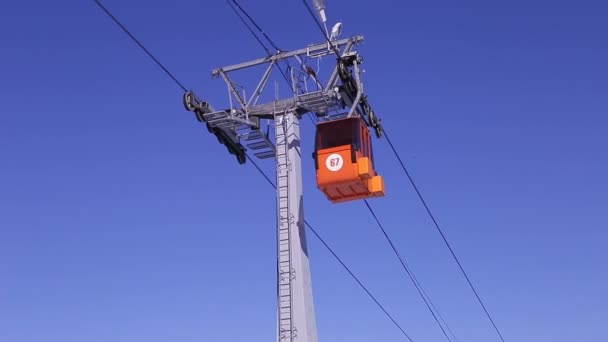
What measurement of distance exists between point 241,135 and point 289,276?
433 centimetres

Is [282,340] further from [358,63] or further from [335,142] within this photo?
[358,63]

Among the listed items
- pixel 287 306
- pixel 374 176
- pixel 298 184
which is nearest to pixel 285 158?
pixel 298 184

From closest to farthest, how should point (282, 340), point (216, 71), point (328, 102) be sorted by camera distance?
point (282, 340), point (328, 102), point (216, 71)

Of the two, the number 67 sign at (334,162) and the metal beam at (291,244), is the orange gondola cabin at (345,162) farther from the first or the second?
the metal beam at (291,244)

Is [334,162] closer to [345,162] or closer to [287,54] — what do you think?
[345,162]

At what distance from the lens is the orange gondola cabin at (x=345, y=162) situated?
19.2 m

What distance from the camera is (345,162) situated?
19297mm

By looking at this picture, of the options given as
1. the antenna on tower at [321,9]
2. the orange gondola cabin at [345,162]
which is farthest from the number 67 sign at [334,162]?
the antenna on tower at [321,9]

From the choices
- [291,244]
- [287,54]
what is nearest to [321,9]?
[287,54]

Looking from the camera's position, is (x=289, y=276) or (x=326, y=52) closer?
(x=289, y=276)

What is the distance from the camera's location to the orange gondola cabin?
62.9 ft

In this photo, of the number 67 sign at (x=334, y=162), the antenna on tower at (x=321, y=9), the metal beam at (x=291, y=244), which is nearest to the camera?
the metal beam at (x=291, y=244)

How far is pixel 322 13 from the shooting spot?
2141cm

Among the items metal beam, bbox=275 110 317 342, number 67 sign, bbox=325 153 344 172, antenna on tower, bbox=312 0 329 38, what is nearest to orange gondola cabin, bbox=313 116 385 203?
number 67 sign, bbox=325 153 344 172
